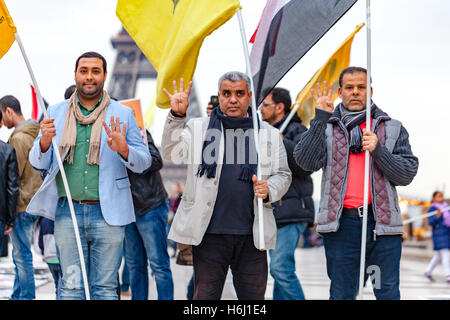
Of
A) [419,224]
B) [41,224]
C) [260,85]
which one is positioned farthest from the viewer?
[419,224]

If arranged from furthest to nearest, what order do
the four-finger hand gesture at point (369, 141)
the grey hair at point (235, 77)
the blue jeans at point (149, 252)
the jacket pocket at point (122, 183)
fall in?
1. the blue jeans at point (149, 252)
2. the jacket pocket at point (122, 183)
3. the grey hair at point (235, 77)
4. the four-finger hand gesture at point (369, 141)

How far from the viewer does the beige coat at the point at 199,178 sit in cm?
410

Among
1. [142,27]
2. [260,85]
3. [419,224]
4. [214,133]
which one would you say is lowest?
[419,224]

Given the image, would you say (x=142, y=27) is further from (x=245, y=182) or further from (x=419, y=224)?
(x=419, y=224)

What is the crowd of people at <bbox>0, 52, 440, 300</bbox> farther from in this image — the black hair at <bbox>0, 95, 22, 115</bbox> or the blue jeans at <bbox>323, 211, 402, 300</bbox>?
the black hair at <bbox>0, 95, 22, 115</bbox>

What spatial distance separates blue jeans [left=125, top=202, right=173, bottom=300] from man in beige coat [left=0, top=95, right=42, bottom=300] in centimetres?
98

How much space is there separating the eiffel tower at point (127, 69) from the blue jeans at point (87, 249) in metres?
53.0

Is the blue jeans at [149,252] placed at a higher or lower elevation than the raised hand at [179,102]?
lower

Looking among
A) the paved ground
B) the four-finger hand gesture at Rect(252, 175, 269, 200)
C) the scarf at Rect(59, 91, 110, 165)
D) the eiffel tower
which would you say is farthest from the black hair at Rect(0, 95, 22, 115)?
the eiffel tower

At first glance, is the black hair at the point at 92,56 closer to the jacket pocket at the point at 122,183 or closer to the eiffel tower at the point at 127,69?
the jacket pocket at the point at 122,183

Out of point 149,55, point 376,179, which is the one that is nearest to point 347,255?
point 376,179

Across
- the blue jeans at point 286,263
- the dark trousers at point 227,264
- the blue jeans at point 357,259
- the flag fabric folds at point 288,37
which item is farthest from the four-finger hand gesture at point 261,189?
the blue jeans at point 286,263

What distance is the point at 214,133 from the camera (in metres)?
4.22
